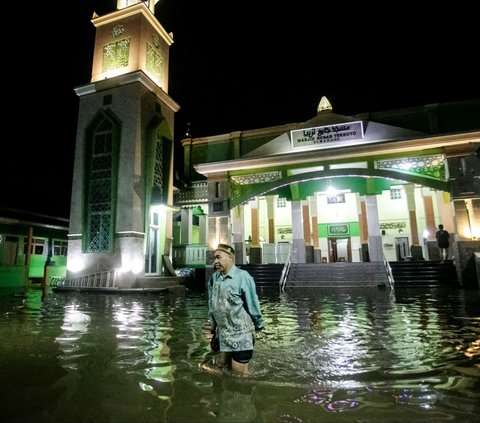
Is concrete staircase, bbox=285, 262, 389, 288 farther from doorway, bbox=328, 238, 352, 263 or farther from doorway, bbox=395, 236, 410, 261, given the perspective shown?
doorway, bbox=328, 238, 352, 263

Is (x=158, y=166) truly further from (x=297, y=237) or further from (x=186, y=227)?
(x=297, y=237)

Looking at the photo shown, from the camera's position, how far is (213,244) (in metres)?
16.3

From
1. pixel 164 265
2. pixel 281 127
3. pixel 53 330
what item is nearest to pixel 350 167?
pixel 281 127

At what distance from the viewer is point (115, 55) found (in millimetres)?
18734

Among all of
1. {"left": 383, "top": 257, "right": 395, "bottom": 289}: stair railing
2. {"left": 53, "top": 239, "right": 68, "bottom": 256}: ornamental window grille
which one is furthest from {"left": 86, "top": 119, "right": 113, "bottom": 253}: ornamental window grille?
{"left": 383, "top": 257, "right": 395, "bottom": 289}: stair railing

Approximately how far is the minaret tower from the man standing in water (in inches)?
506

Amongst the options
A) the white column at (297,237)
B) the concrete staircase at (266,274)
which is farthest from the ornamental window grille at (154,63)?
the concrete staircase at (266,274)

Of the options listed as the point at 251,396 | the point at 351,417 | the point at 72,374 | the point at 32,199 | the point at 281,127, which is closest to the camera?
the point at 351,417

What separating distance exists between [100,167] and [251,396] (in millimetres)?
16588

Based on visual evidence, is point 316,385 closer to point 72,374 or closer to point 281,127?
point 72,374

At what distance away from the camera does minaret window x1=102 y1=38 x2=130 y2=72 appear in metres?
18.4

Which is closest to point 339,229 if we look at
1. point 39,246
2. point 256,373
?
point 39,246

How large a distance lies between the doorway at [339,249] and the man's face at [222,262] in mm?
20762

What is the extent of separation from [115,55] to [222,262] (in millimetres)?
18904
